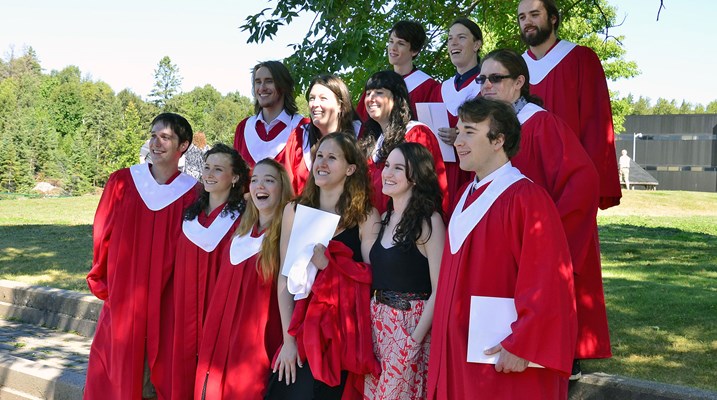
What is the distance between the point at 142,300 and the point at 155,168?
0.90m

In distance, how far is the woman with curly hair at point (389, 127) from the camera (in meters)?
4.84

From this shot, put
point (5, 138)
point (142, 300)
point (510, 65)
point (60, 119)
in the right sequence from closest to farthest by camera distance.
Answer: point (510, 65)
point (142, 300)
point (5, 138)
point (60, 119)

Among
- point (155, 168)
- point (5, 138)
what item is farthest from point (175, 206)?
point (5, 138)

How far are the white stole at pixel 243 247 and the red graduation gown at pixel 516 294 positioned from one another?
5.27 ft

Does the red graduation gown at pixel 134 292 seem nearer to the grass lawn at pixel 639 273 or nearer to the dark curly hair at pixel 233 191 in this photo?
the dark curly hair at pixel 233 191

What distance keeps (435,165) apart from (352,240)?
2.11ft

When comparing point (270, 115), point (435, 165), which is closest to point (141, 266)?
point (270, 115)

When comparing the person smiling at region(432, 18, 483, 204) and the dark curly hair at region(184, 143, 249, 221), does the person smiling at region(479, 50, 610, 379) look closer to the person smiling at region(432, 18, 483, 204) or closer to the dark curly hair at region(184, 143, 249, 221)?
the person smiling at region(432, 18, 483, 204)

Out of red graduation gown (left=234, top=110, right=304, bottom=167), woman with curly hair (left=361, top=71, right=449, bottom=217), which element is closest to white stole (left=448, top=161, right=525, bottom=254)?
woman with curly hair (left=361, top=71, right=449, bottom=217)

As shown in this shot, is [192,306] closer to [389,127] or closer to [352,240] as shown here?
[352,240]

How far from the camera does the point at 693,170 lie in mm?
48875

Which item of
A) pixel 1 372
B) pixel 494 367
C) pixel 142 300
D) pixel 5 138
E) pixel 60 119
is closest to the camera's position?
pixel 494 367

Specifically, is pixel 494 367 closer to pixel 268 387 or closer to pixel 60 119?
pixel 268 387

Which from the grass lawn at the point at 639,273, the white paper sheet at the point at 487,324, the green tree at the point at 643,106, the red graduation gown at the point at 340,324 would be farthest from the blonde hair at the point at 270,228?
the green tree at the point at 643,106
